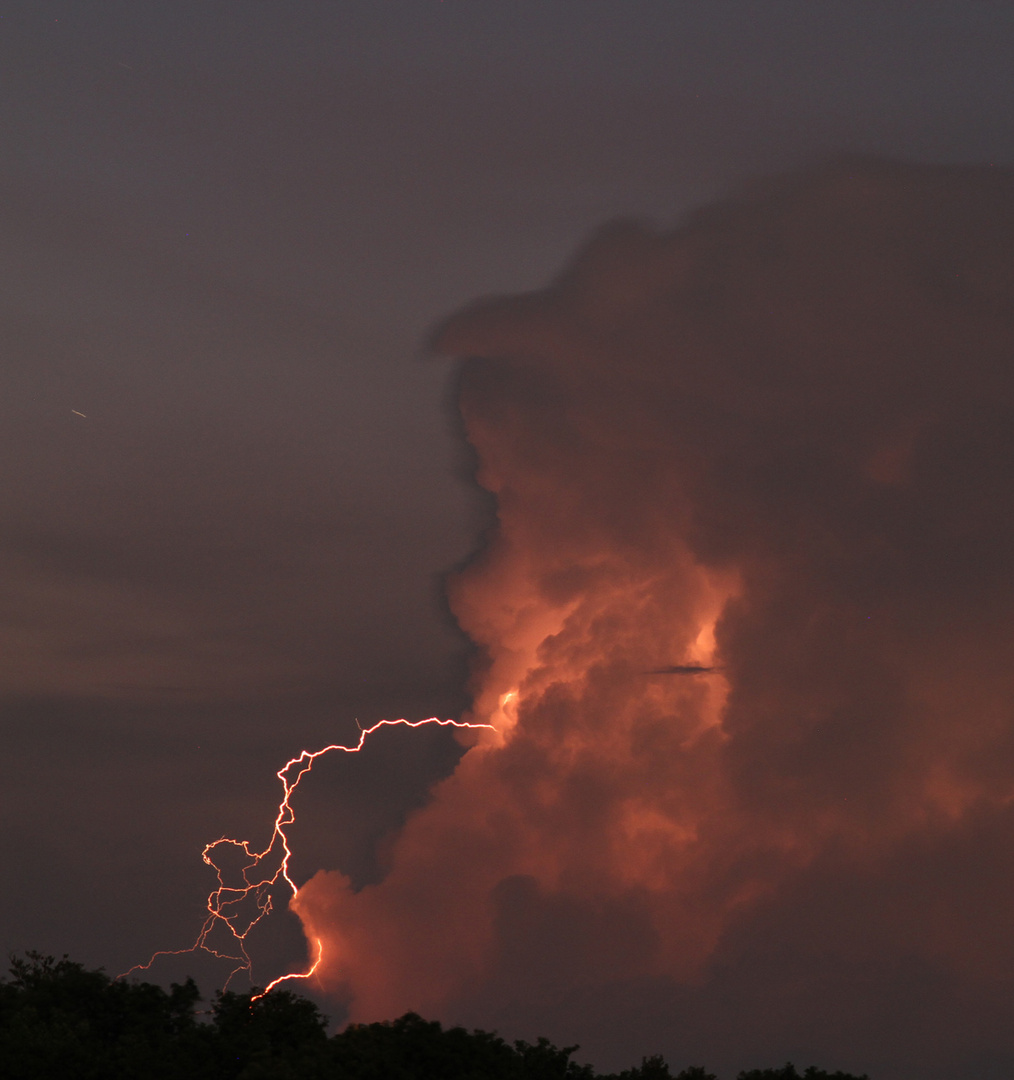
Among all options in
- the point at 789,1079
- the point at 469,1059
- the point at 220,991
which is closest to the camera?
the point at 469,1059

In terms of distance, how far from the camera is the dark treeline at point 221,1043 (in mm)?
39844

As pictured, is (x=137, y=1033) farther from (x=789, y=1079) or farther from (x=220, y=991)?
(x=789, y=1079)

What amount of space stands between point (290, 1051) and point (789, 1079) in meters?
20.3

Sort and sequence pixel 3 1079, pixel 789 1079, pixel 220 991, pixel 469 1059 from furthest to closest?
pixel 789 1079 → pixel 220 991 → pixel 469 1059 → pixel 3 1079

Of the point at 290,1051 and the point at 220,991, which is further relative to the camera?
the point at 220,991

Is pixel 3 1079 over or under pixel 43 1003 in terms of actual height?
under

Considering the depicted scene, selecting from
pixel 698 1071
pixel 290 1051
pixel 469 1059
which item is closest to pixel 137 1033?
pixel 290 1051

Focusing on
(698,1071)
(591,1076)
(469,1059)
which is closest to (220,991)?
(469,1059)

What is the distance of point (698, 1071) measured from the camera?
4725cm

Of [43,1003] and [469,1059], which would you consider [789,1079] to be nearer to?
[469,1059]

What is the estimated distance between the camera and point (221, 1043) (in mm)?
42156

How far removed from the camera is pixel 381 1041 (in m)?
42.5

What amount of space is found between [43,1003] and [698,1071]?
23.4 metres

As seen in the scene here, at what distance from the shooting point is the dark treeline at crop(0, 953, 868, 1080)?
39844mm
